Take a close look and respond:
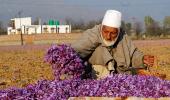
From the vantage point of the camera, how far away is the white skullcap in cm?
593

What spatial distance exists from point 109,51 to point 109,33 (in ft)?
1.03

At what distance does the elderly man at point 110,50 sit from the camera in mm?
6035

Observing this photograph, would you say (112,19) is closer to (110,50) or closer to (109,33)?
(109,33)

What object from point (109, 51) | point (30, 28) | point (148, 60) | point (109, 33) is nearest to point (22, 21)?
point (30, 28)

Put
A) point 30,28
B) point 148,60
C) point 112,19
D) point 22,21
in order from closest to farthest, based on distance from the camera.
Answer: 1. point 112,19
2. point 148,60
3. point 22,21
4. point 30,28

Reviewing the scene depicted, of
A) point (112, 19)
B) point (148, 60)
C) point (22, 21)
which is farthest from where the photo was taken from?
point (22, 21)

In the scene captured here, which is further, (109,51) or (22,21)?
(22,21)

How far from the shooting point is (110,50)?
246 inches

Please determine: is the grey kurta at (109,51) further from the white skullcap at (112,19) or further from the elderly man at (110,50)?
the white skullcap at (112,19)

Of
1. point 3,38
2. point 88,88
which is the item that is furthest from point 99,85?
point 3,38

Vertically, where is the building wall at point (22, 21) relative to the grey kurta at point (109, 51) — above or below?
below

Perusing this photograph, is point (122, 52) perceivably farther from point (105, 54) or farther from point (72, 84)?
point (72, 84)

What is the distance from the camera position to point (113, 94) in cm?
444

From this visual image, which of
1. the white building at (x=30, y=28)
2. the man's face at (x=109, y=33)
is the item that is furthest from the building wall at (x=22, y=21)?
the man's face at (x=109, y=33)
